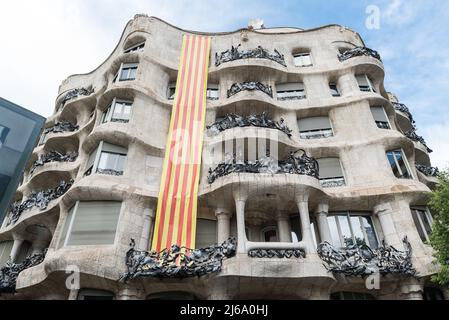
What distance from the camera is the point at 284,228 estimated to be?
16016mm

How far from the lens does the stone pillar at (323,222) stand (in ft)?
51.0

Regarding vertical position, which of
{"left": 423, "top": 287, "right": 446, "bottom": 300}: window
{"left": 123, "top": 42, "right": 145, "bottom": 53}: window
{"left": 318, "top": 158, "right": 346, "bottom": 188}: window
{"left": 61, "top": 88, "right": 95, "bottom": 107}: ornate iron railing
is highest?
{"left": 123, "top": 42, "right": 145, "bottom": 53}: window

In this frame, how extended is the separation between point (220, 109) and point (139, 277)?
1125 cm

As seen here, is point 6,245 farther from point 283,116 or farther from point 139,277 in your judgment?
point 283,116

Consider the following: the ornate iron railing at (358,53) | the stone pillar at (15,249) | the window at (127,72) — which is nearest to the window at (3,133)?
the window at (127,72)

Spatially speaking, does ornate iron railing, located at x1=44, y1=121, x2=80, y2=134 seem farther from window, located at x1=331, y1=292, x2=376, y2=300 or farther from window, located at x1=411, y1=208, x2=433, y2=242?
window, located at x1=411, y1=208, x2=433, y2=242

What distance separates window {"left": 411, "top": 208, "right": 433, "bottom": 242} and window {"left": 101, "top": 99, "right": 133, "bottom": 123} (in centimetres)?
1635

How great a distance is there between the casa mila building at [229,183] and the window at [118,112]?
9cm

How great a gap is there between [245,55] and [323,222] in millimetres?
12473

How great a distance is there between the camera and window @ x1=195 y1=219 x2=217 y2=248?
1597cm

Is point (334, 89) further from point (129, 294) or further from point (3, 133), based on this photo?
point (3, 133)

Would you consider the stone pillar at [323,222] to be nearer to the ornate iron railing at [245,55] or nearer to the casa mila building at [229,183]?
the casa mila building at [229,183]

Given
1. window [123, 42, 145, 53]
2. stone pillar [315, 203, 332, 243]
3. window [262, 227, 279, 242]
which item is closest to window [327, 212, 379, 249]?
stone pillar [315, 203, 332, 243]

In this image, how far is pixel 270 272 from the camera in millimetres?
12648
